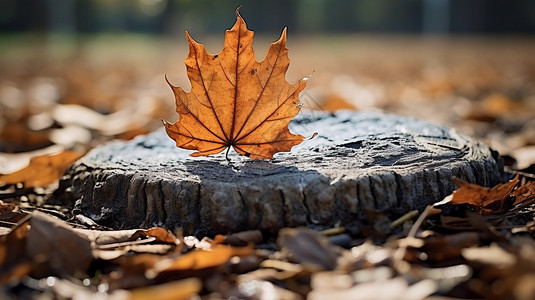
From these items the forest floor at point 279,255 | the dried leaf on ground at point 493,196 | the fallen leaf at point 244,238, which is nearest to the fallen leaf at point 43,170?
the forest floor at point 279,255

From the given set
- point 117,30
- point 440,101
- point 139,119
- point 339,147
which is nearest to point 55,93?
point 139,119

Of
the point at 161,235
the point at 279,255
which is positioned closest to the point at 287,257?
the point at 279,255

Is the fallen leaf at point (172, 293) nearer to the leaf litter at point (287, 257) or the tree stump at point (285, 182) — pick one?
the leaf litter at point (287, 257)

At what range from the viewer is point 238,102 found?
1354mm

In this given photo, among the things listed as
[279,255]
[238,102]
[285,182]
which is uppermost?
[238,102]

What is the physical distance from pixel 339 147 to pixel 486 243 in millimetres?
457

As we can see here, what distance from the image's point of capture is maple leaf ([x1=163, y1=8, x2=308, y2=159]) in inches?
51.2

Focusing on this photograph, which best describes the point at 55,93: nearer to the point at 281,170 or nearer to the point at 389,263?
the point at 281,170

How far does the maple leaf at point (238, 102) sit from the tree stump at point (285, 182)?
0.06m

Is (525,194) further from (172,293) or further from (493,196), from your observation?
(172,293)

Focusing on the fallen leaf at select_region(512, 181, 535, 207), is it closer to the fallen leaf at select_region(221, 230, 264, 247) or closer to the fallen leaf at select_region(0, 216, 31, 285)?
the fallen leaf at select_region(221, 230, 264, 247)

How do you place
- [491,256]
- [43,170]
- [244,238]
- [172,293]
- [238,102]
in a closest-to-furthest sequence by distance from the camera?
[172,293] < [491,256] < [244,238] < [238,102] < [43,170]

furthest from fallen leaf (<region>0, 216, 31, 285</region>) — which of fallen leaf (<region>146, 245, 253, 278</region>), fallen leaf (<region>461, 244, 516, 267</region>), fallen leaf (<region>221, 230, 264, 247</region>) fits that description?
fallen leaf (<region>461, 244, 516, 267</region>)

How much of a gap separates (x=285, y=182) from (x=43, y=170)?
82 centimetres
